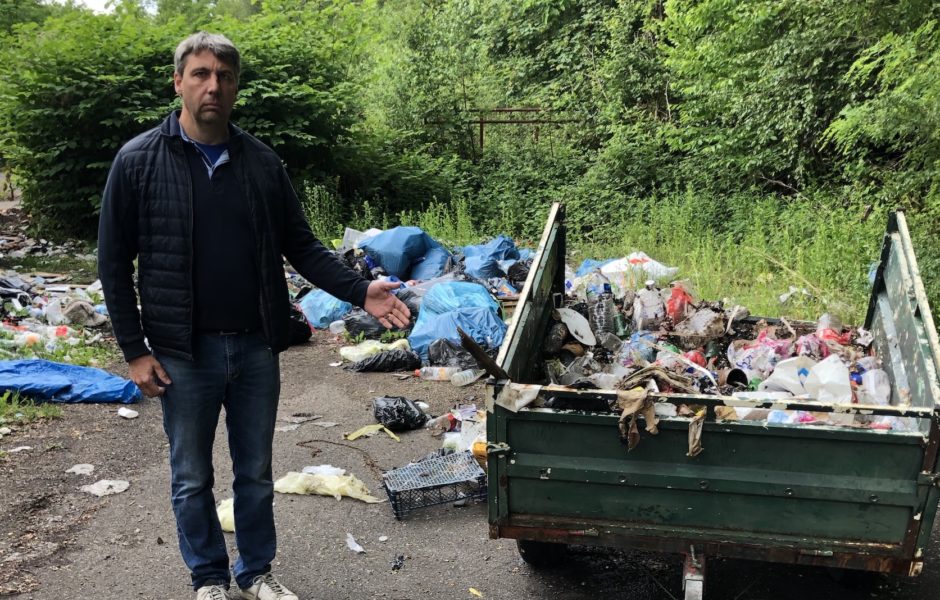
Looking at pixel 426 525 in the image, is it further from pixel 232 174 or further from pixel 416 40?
pixel 416 40

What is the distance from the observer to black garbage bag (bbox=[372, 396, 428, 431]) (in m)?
5.58

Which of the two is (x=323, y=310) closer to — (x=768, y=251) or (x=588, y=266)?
(x=588, y=266)

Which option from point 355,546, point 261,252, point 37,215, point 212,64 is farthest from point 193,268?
point 37,215

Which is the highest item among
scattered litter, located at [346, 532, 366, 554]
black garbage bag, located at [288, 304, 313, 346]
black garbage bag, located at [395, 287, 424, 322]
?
black garbage bag, located at [395, 287, 424, 322]

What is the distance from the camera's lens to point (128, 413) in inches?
230

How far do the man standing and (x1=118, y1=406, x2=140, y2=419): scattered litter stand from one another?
9.82 feet

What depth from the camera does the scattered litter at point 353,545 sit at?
399 centimetres

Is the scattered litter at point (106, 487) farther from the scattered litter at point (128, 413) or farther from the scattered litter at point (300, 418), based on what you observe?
the scattered litter at point (300, 418)

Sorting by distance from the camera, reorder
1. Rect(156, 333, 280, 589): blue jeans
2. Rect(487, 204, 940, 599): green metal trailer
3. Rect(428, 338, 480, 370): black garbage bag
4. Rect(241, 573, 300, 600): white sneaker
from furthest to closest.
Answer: Rect(428, 338, 480, 370): black garbage bag → Rect(241, 573, 300, 600): white sneaker → Rect(156, 333, 280, 589): blue jeans → Rect(487, 204, 940, 599): green metal trailer

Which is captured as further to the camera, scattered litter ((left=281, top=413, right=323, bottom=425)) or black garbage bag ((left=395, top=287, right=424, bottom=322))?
black garbage bag ((left=395, top=287, right=424, bottom=322))

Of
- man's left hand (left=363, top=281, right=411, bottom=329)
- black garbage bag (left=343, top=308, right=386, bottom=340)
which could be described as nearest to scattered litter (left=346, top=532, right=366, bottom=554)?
man's left hand (left=363, top=281, right=411, bottom=329)

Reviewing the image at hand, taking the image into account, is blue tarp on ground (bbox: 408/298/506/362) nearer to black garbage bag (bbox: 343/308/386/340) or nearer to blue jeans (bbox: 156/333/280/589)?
black garbage bag (bbox: 343/308/386/340)

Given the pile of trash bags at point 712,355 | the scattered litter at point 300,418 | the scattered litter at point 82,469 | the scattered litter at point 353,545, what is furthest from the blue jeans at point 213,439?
the scattered litter at point 300,418

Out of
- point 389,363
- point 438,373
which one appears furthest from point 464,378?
point 389,363
